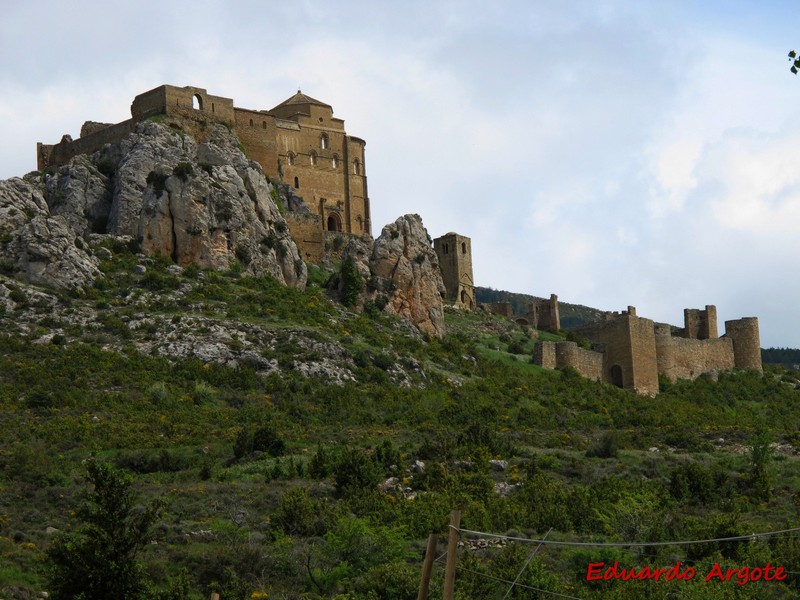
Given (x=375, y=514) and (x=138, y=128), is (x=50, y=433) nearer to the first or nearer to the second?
(x=375, y=514)

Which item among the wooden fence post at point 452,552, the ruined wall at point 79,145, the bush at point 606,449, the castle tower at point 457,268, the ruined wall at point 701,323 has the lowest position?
the wooden fence post at point 452,552

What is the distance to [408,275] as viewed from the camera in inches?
2532

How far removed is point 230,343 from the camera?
54.1 metres

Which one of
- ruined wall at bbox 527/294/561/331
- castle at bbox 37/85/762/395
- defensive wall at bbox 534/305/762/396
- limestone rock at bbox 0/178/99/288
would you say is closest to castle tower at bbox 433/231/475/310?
castle at bbox 37/85/762/395

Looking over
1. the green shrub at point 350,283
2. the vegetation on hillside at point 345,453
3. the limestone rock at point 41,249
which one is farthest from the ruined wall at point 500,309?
the limestone rock at point 41,249

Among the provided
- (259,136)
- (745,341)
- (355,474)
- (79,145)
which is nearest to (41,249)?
(79,145)

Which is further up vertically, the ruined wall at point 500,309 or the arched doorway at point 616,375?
the ruined wall at point 500,309

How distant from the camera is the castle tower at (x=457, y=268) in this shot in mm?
76188

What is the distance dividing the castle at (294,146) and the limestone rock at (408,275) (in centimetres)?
525

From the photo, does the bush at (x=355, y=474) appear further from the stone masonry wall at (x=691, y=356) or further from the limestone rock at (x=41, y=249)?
the stone masonry wall at (x=691, y=356)

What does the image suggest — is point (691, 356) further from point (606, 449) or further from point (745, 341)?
point (606, 449)

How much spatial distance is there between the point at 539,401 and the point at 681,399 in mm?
9268

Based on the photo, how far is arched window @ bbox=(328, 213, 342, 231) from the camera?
74625 millimetres

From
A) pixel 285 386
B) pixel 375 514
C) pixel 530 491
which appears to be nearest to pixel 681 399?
pixel 285 386
